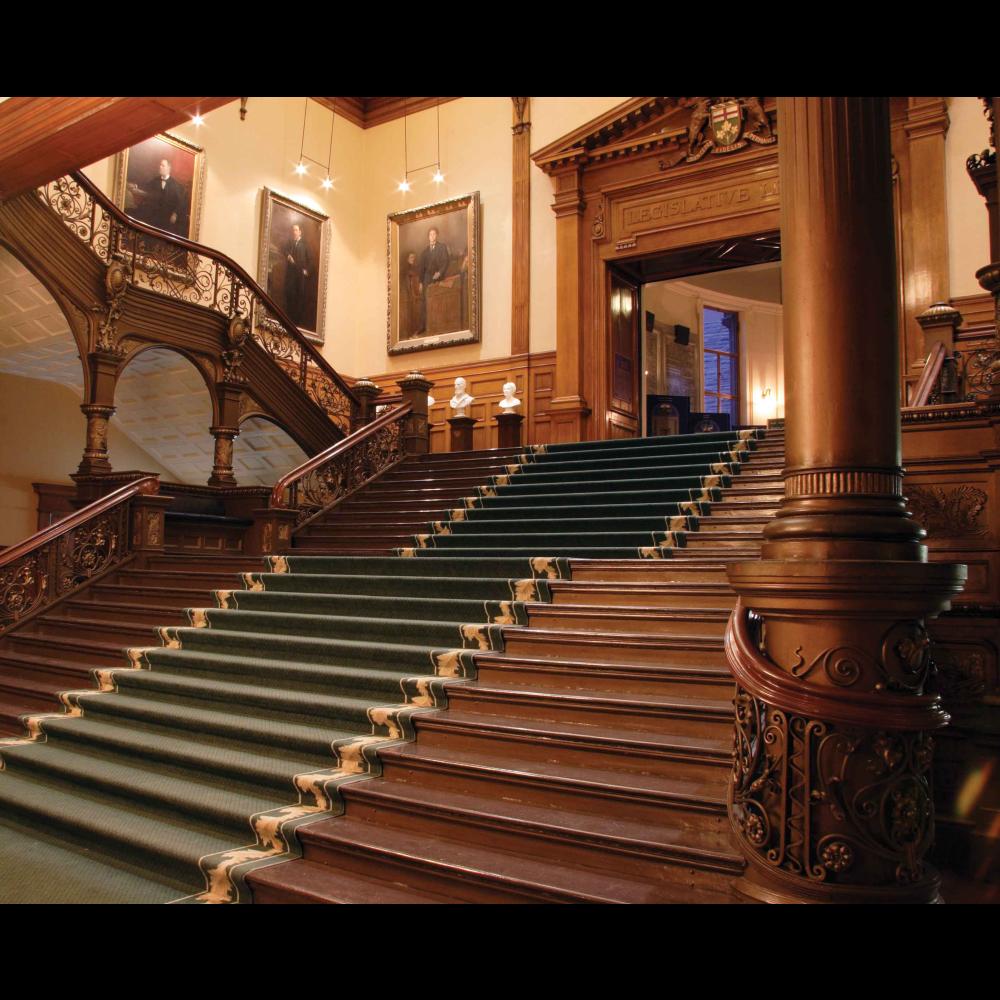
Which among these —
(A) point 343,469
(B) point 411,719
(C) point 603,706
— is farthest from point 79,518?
(C) point 603,706

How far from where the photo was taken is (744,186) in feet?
33.7

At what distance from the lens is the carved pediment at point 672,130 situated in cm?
1018

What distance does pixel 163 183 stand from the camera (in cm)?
1080

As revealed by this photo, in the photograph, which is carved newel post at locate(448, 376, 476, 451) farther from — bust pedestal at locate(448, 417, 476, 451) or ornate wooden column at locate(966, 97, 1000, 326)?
ornate wooden column at locate(966, 97, 1000, 326)

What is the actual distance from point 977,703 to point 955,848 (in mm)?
914

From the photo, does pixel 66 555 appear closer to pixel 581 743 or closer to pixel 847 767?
pixel 581 743

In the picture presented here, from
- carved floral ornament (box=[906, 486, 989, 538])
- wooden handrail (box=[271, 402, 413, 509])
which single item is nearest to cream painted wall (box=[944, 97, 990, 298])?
carved floral ornament (box=[906, 486, 989, 538])

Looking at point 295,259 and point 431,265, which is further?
point 431,265

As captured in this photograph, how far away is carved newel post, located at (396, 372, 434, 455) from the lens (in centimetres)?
968

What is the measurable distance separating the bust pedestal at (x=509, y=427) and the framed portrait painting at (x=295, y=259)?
3886 mm

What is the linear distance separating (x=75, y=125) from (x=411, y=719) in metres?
4.39

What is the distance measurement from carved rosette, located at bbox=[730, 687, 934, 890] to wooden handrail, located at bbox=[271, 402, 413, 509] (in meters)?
6.01

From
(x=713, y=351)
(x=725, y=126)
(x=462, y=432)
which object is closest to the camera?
(x=725, y=126)

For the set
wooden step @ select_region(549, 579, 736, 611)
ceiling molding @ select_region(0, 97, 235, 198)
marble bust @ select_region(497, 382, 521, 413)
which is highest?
ceiling molding @ select_region(0, 97, 235, 198)
